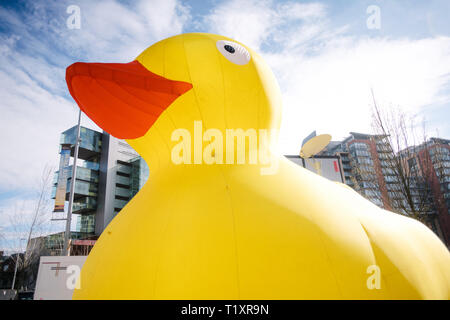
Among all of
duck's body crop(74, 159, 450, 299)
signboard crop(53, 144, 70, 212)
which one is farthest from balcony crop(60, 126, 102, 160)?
duck's body crop(74, 159, 450, 299)

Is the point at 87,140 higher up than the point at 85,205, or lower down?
higher up

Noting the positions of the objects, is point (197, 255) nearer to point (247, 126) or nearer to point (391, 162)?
point (247, 126)

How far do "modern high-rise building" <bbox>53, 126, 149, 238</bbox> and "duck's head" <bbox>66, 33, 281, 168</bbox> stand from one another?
40.0 m

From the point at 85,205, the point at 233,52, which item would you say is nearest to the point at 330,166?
the point at 233,52

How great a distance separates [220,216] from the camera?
5.30 feet

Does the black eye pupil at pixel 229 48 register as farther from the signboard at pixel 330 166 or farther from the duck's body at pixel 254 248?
the signboard at pixel 330 166

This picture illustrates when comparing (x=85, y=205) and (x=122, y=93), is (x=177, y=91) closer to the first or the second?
(x=122, y=93)

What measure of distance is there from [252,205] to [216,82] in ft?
3.68

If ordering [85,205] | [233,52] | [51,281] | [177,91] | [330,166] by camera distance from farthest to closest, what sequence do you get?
1. [85,205]
2. [330,166]
3. [51,281]
4. [233,52]
5. [177,91]

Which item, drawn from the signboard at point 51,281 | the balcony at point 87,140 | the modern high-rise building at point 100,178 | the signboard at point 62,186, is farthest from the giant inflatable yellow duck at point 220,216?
the balcony at point 87,140

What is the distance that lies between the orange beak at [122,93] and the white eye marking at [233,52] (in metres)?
0.49

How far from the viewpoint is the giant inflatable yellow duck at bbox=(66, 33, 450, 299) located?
1439 mm

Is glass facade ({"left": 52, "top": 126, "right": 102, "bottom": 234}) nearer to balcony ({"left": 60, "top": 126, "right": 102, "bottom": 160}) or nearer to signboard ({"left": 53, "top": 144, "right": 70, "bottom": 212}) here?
balcony ({"left": 60, "top": 126, "right": 102, "bottom": 160})

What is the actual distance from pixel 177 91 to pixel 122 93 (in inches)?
16.8
